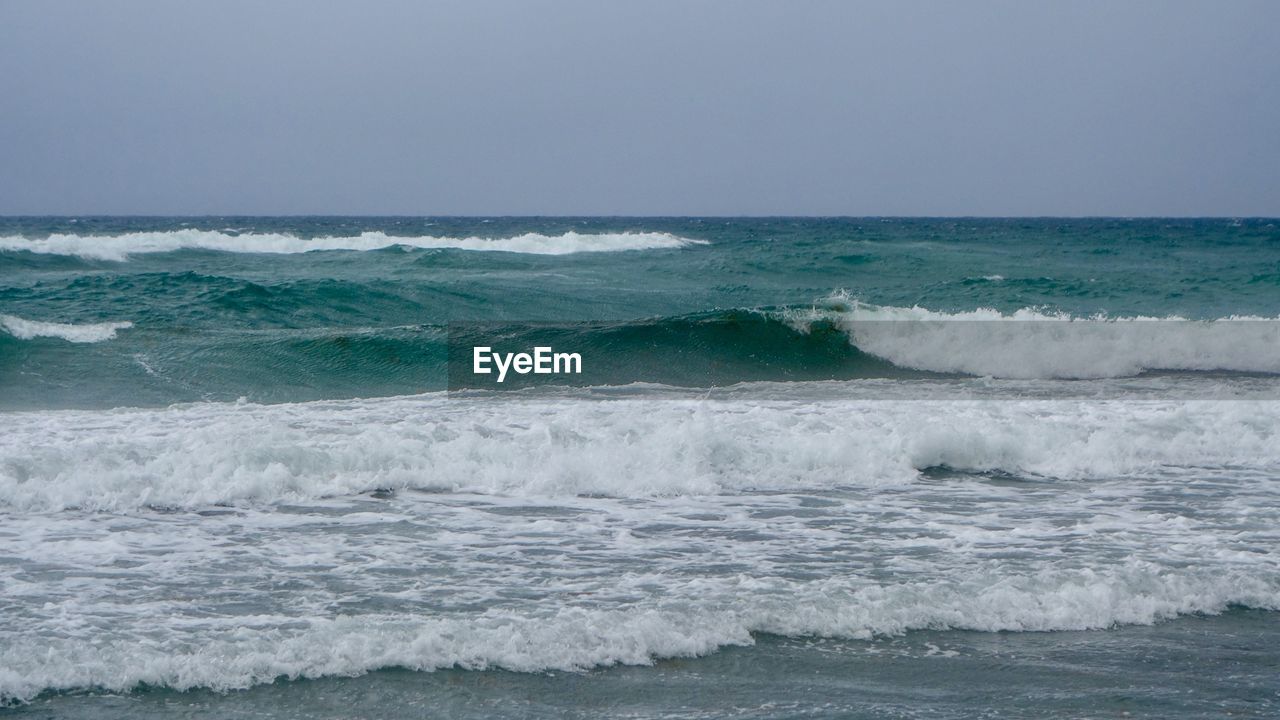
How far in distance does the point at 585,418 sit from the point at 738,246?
3296 cm

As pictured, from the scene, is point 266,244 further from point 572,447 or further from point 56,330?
point 572,447

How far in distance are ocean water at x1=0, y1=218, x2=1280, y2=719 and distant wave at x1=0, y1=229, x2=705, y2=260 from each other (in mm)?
17782

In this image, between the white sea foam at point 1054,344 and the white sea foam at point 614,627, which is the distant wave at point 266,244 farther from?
the white sea foam at point 614,627

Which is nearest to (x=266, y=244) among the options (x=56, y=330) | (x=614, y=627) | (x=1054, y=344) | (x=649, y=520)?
(x=56, y=330)

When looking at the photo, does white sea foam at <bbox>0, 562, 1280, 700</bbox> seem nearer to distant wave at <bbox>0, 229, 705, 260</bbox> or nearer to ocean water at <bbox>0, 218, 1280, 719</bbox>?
ocean water at <bbox>0, 218, 1280, 719</bbox>

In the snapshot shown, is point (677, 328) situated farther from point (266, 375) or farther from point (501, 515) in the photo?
point (501, 515)

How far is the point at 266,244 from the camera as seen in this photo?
124 feet

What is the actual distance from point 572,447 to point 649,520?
5.51 ft

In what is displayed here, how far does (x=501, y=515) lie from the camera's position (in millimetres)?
7461

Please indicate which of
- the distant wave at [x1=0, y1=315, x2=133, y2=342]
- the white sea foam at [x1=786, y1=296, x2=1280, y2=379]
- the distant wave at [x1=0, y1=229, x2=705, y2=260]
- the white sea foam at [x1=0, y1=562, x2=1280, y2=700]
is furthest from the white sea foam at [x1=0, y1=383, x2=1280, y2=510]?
the distant wave at [x1=0, y1=229, x2=705, y2=260]

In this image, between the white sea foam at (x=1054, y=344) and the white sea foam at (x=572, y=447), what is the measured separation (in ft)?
13.7

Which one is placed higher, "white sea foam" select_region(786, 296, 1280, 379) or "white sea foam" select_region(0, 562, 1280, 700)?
"white sea foam" select_region(786, 296, 1280, 379)

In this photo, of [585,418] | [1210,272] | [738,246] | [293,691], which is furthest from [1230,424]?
[738,246]

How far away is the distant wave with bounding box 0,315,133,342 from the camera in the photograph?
15125mm
